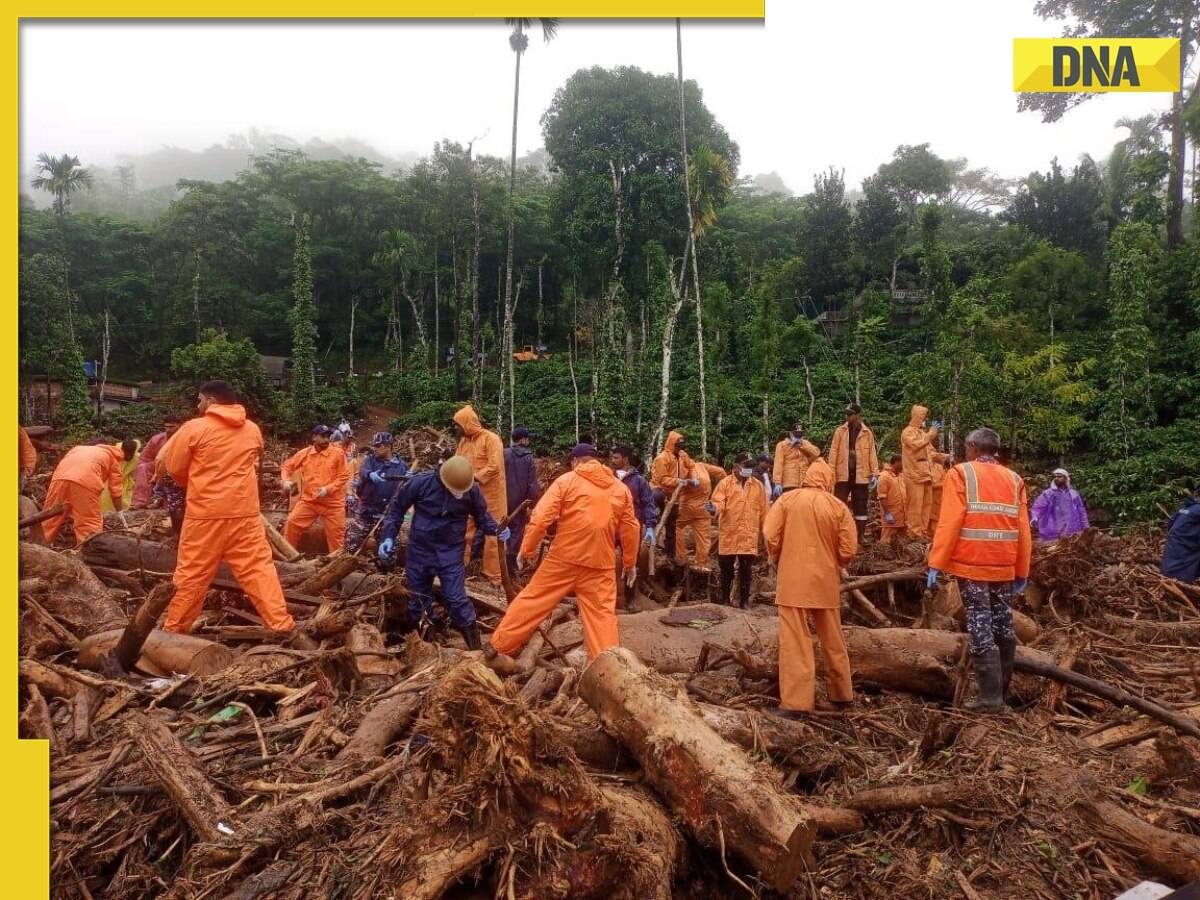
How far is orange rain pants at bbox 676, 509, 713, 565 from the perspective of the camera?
9.66 metres

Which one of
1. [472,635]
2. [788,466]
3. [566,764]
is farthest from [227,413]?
[788,466]

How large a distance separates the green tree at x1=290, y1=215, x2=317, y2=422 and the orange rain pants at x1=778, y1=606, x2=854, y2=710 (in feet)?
81.6

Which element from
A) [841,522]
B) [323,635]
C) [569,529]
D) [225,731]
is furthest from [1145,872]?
[323,635]

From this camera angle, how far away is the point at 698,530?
9805 mm

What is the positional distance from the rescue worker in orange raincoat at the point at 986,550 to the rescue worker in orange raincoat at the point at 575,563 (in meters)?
2.26

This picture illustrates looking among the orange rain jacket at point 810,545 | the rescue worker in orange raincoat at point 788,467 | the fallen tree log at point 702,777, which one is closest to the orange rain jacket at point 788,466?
the rescue worker in orange raincoat at point 788,467

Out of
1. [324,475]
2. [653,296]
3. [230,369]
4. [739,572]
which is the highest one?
[653,296]

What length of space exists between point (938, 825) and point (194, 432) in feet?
17.0

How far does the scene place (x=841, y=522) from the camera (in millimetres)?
5008

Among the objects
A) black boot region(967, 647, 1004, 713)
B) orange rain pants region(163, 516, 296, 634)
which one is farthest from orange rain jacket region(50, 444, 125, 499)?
black boot region(967, 647, 1004, 713)

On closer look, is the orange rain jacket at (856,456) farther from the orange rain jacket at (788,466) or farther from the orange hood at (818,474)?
the orange hood at (818,474)

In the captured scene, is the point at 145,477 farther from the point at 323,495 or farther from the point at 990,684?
the point at 990,684

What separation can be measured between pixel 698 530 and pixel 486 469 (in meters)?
3.17

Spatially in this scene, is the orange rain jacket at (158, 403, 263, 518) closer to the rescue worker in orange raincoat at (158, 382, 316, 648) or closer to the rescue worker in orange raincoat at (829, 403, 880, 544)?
the rescue worker in orange raincoat at (158, 382, 316, 648)
